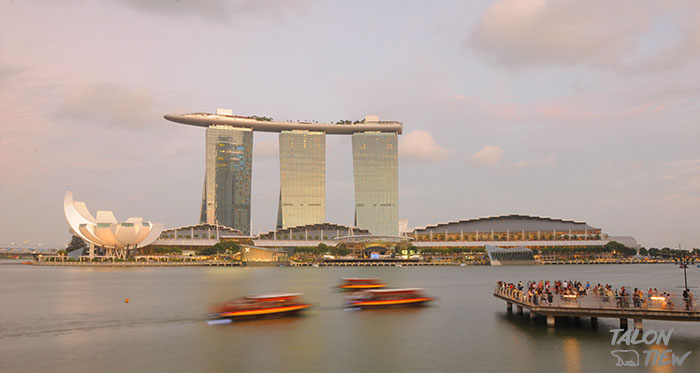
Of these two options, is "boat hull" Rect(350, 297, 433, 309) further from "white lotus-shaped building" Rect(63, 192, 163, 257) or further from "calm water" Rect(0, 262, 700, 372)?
"white lotus-shaped building" Rect(63, 192, 163, 257)

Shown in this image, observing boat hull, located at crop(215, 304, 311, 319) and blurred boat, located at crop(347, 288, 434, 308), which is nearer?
boat hull, located at crop(215, 304, 311, 319)

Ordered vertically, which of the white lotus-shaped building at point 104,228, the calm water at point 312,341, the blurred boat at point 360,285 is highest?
the white lotus-shaped building at point 104,228

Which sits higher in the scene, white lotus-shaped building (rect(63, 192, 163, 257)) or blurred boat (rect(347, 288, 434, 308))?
white lotus-shaped building (rect(63, 192, 163, 257))

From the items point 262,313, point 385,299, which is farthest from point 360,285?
point 262,313

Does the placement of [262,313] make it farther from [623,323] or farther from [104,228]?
[104,228]

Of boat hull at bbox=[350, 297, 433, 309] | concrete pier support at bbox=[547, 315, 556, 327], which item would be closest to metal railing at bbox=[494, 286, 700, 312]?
concrete pier support at bbox=[547, 315, 556, 327]

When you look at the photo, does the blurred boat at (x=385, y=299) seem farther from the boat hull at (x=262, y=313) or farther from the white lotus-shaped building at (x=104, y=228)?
the white lotus-shaped building at (x=104, y=228)

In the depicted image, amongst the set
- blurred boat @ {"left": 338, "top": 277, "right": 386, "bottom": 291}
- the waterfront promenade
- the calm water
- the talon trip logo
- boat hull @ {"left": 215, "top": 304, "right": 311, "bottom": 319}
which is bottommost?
the calm water

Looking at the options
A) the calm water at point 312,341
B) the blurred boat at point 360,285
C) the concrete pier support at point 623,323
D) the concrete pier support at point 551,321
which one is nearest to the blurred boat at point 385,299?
the calm water at point 312,341
